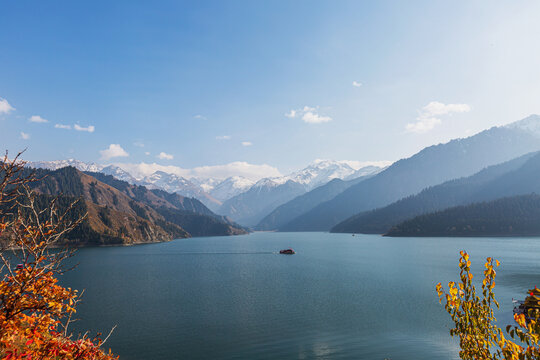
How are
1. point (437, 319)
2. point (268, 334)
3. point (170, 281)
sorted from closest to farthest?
point (268, 334) → point (437, 319) → point (170, 281)

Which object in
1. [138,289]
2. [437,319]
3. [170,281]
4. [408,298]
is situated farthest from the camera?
[170,281]

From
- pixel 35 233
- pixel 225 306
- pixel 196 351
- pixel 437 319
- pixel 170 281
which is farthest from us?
pixel 170 281

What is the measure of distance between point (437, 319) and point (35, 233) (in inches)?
2688

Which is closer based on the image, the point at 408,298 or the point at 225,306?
the point at 225,306

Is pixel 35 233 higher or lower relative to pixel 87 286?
higher

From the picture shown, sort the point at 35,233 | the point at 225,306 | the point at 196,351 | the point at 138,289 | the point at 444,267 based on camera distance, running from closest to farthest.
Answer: the point at 35,233 → the point at 196,351 → the point at 225,306 → the point at 138,289 → the point at 444,267

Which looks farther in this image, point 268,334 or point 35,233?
point 268,334

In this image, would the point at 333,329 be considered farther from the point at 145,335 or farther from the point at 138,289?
the point at 138,289

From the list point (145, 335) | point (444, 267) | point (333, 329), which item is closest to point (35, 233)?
point (145, 335)

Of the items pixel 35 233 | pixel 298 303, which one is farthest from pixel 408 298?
pixel 35 233

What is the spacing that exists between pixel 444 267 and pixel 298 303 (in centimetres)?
8360

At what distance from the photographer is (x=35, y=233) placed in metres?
12.9

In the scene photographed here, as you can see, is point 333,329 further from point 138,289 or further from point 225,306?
point 138,289

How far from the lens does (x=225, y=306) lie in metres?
71.7
